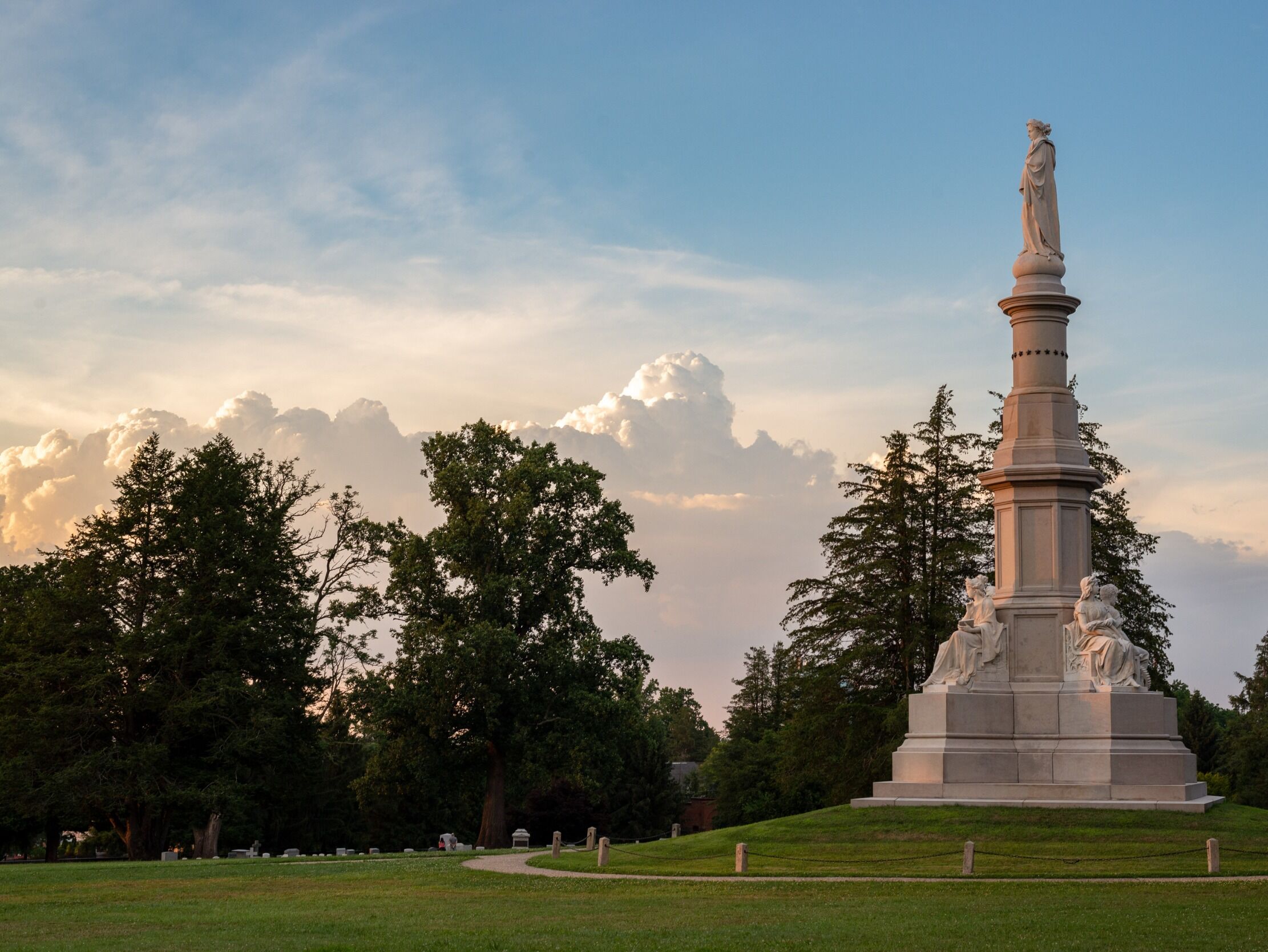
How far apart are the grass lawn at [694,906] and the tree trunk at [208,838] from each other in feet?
53.1

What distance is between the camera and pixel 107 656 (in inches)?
1842

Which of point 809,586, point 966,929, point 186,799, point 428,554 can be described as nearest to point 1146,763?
point 966,929

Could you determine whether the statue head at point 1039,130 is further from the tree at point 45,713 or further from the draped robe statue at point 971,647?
the tree at point 45,713

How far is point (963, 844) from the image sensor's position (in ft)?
92.2

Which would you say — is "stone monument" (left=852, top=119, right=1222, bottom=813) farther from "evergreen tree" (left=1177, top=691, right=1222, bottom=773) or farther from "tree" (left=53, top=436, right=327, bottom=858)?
"evergreen tree" (left=1177, top=691, right=1222, bottom=773)

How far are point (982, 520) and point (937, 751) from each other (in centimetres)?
1756

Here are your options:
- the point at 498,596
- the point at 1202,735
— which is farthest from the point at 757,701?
the point at 498,596

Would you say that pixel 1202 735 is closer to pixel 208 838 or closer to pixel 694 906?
pixel 208 838

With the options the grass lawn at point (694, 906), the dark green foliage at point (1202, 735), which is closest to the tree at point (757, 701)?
the dark green foliage at point (1202, 735)

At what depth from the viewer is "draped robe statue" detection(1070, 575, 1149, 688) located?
32438 millimetres

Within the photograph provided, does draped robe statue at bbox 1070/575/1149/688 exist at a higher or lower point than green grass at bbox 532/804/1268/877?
higher

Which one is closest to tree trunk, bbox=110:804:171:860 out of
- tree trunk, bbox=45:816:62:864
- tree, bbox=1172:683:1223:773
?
tree trunk, bbox=45:816:62:864

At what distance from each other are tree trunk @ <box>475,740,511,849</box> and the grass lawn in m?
14.0

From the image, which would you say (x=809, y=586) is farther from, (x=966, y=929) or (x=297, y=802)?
(x=966, y=929)
